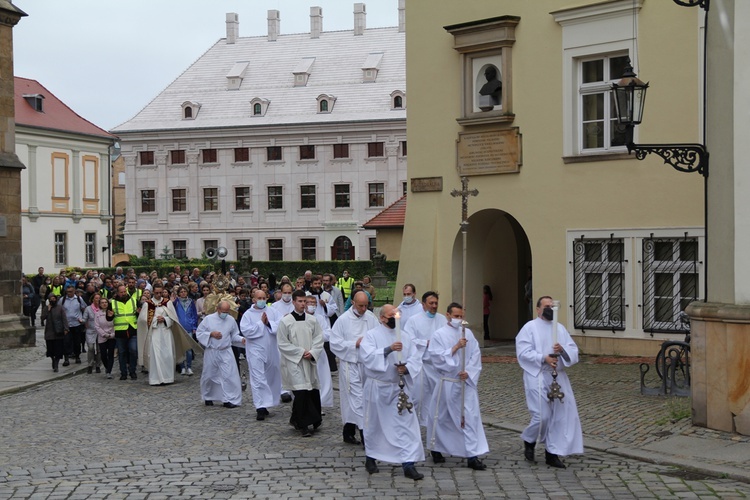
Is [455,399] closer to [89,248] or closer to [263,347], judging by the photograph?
[263,347]

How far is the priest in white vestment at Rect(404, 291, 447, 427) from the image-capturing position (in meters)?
12.2

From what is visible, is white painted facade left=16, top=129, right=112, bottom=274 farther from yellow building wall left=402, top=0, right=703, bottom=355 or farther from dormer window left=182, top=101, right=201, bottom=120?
yellow building wall left=402, top=0, right=703, bottom=355

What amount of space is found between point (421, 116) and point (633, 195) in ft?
16.3

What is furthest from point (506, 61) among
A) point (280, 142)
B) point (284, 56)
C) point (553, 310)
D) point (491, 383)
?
point (284, 56)

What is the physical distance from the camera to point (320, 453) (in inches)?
476

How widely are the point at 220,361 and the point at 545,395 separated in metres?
6.69

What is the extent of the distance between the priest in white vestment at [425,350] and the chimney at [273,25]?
6462cm

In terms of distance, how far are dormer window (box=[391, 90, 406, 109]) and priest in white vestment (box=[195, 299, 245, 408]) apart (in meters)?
50.6

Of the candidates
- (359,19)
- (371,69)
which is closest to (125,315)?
(371,69)

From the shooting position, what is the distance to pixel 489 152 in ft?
70.5

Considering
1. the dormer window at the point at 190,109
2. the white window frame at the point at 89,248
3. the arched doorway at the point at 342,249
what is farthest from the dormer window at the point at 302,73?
the white window frame at the point at 89,248

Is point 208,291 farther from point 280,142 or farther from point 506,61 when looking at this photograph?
point 280,142

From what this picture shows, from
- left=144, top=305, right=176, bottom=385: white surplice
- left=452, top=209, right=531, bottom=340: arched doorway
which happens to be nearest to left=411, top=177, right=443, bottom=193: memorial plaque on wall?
left=452, top=209, right=531, bottom=340: arched doorway

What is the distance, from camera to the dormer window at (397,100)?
220 feet
